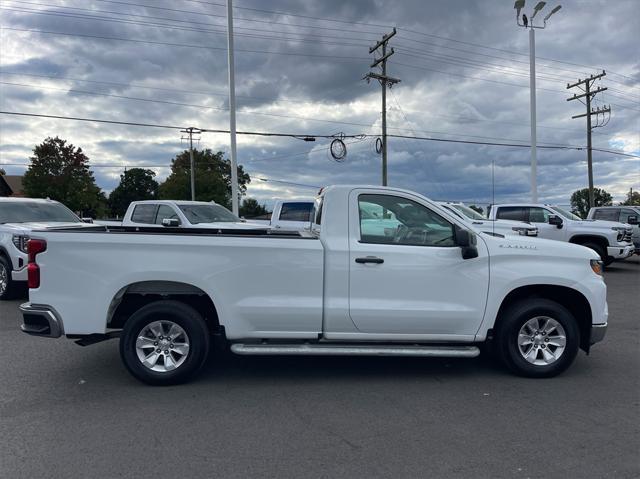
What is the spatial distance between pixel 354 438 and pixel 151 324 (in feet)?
7.38

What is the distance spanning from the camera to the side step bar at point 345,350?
473cm

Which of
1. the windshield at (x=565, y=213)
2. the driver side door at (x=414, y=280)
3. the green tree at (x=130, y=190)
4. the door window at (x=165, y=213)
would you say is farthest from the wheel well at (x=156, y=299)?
the green tree at (x=130, y=190)

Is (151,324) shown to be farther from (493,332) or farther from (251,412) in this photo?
(493,332)

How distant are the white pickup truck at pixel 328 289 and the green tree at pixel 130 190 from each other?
301 feet

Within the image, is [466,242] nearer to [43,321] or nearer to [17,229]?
[43,321]

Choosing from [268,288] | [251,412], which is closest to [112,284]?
[268,288]

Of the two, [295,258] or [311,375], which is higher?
[295,258]

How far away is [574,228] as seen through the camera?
14703mm

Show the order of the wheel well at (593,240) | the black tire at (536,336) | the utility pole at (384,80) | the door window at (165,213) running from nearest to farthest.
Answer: the black tire at (536,336)
the door window at (165,213)
the wheel well at (593,240)
the utility pole at (384,80)

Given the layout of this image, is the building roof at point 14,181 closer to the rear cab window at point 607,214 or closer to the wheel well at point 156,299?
the rear cab window at point 607,214

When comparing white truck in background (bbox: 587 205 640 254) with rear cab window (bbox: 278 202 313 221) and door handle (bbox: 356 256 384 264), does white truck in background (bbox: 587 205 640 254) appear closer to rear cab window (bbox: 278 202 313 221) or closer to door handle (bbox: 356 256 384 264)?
rear cab window (bbox: 278 202 313 221)

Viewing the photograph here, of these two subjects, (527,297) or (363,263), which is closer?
(363,263)

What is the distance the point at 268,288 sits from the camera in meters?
4.76

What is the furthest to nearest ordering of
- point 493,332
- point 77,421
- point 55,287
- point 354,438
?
1. point 493,332
2. point 55,287
3. point 77,421
4. point 354,438
